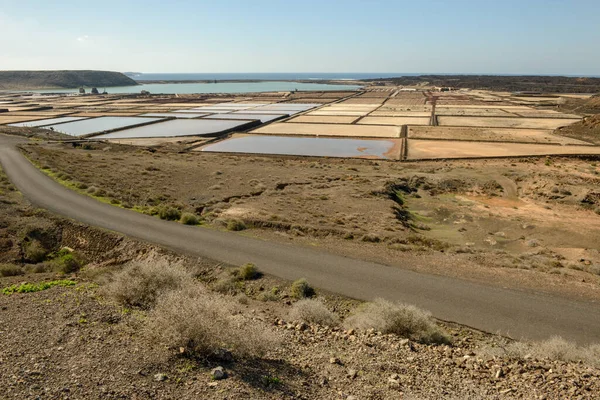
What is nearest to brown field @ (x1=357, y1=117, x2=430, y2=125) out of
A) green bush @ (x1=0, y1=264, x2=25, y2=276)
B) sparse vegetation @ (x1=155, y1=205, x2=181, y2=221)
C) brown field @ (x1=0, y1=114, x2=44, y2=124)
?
sparse vegetation @ (x1=155, y1=205, x2=181, y2=221)

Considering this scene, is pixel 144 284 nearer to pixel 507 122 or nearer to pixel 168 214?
pixel 168 214

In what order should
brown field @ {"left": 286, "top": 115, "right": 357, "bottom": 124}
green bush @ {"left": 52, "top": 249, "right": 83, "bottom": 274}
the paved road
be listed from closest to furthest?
the paved road → green bush @ {"left": 52, "top": 249, "right": 83, "bottom": 274} → brown field @ {"left": 286, "top": 115, "right": 357, "bottom": 124}

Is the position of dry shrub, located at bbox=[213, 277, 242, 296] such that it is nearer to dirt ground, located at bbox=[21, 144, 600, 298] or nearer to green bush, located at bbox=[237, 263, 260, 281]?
green bush, located at bbox=[237, 263, 260, 281]

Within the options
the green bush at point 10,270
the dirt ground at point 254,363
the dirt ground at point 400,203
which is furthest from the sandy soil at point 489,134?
the green bush at point 10,270

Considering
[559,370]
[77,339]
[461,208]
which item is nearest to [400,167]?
[461,208]

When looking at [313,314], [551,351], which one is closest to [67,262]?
[313,314]

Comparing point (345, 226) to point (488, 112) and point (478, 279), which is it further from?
point (488, 112)

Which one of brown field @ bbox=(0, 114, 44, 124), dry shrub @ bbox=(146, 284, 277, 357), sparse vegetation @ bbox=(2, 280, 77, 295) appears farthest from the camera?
brown field @ bbox=(0, 114, 44, 124)
